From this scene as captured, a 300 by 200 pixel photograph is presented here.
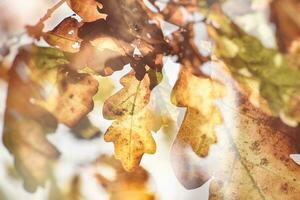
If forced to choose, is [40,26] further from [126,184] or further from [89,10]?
[126,184]

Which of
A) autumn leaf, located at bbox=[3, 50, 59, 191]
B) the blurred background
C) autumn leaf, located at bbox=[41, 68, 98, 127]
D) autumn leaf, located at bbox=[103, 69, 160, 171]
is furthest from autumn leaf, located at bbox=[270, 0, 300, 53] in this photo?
autumn leaf, located at bbox=[3, 50, 59, 191]

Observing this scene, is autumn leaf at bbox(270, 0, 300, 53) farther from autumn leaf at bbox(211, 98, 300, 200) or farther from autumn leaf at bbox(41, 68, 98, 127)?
autumn leaf at bbox(41, 68, 98, 127)

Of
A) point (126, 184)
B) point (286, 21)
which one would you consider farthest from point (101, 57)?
point (286, 21)

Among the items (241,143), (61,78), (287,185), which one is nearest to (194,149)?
(241,143)

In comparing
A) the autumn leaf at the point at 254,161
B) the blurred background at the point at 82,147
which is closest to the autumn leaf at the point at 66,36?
the blurred background at the point at 82,147

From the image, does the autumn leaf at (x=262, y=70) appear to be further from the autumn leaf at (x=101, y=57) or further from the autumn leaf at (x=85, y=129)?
the autumn leaf at (x=85, y=129)

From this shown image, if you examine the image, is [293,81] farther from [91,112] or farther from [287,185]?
[91,112]
